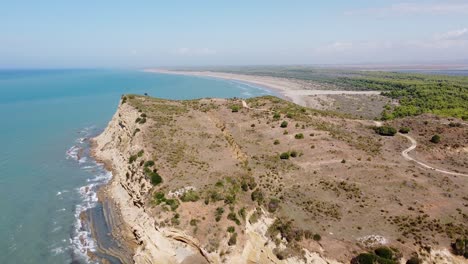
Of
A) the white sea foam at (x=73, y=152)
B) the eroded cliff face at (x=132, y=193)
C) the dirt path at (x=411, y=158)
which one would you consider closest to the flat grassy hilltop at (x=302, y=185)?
the dirt path at (x=411, y=158)

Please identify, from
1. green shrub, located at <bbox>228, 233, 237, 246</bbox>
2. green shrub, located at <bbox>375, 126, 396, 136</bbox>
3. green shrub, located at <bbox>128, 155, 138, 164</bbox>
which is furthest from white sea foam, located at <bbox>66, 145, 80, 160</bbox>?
green shrub, located at <bbox>375, 126, 396, 136</bbox>

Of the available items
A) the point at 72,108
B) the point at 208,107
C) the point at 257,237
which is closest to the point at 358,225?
the point at 257,237

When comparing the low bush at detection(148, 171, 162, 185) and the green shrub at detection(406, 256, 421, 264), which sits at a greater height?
the low bush at detection(148, 171, 162, 185)

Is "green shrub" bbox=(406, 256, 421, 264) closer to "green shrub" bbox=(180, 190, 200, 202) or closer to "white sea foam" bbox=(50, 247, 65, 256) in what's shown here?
"green shrub" bbox=(180, 190, 200, 202)

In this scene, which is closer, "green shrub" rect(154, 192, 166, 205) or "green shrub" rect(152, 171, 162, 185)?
"green shrub" rect(154, 192, 166, 205)

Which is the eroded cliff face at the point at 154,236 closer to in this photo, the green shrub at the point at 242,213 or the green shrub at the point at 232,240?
the green shrub at the point at 232,240

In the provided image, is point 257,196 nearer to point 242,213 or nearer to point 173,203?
point 242,213

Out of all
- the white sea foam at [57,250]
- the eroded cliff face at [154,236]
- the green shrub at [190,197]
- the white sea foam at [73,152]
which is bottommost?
the white sea foam at [57,250]

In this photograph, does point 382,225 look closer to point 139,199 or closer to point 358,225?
point 358,225

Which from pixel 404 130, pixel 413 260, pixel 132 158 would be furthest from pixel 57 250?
pixel 404 130
